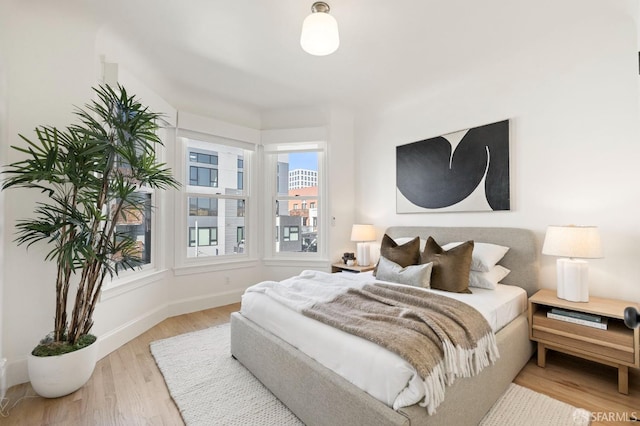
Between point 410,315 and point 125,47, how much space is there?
10.9ft

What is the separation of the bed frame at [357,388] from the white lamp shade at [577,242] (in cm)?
45

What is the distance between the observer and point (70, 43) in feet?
7.34

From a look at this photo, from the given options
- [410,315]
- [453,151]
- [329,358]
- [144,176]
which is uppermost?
[453,151]

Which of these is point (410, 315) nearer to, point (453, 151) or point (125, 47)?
point (453, 151)

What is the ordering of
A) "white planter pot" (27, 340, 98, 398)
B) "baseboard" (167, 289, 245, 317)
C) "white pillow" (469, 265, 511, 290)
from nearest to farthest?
"white planter pot" (27, 340, 98, 398)
"white pillow" (469, 265, 511, 290)
"baseboard" (167, 289, 245, 317)

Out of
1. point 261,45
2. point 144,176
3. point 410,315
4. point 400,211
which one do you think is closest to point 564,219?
point 400,211

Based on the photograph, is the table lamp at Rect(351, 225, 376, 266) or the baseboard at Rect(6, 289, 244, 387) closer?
the baseboard at Rect(6, 289, 244, 387)

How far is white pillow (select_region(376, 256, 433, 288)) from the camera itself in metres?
2.38

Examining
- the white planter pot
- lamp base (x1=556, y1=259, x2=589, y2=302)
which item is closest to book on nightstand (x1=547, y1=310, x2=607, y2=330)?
lamp base (x1=556, y1=259, x2=589, y2=302)

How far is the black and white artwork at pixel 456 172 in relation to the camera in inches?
112

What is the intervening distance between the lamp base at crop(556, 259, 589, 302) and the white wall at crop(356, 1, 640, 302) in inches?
13.8

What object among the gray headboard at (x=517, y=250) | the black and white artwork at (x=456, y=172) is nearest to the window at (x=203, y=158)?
the black and white artwork at (x=456, y=172)

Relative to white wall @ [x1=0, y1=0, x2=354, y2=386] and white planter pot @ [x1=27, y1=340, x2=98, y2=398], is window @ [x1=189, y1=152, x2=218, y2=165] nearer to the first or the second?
white wall @ [x1=0, y1=0, x2=354, y2=386]

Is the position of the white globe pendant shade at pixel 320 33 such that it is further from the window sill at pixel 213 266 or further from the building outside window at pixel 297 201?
the window sill at pixel 213 266
